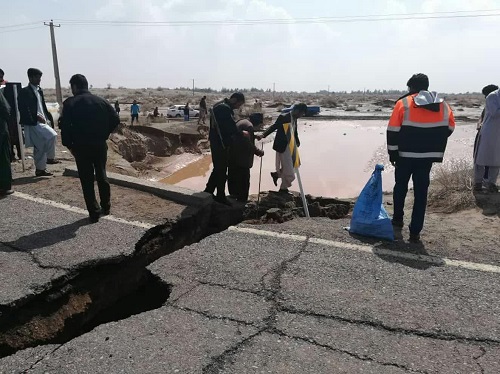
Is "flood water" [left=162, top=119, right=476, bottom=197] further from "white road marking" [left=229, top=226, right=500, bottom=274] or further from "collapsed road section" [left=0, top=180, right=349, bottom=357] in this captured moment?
"white road marking" [left=229, top=226, right=500, bottom=274]

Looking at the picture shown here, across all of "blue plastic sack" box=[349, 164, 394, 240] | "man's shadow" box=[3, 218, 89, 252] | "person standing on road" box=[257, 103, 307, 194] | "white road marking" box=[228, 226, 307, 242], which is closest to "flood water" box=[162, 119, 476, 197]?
"person standing on road" box=[257, 103, 307, 194]

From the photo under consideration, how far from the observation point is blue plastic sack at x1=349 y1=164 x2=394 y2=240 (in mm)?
4762

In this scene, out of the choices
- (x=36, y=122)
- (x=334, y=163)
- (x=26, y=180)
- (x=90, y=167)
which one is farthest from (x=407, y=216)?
(x=334, y=163)

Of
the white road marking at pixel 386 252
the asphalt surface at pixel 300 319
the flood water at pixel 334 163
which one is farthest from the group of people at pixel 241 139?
the flood water at pixel 334 163

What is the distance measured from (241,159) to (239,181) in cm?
40

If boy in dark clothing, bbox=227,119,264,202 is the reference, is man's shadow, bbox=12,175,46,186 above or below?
below

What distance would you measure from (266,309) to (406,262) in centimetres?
166

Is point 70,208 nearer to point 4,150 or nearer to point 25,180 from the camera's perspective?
point 4,150

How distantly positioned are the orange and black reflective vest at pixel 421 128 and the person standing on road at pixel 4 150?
18.0 feet

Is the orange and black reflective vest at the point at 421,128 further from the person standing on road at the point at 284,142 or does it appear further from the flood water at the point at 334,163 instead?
the flood water at the point at 334,163

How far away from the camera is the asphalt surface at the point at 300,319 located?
9.13ft

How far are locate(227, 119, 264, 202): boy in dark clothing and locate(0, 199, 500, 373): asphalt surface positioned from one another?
225cm

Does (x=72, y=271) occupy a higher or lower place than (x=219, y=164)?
lower

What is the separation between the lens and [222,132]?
6.07m
